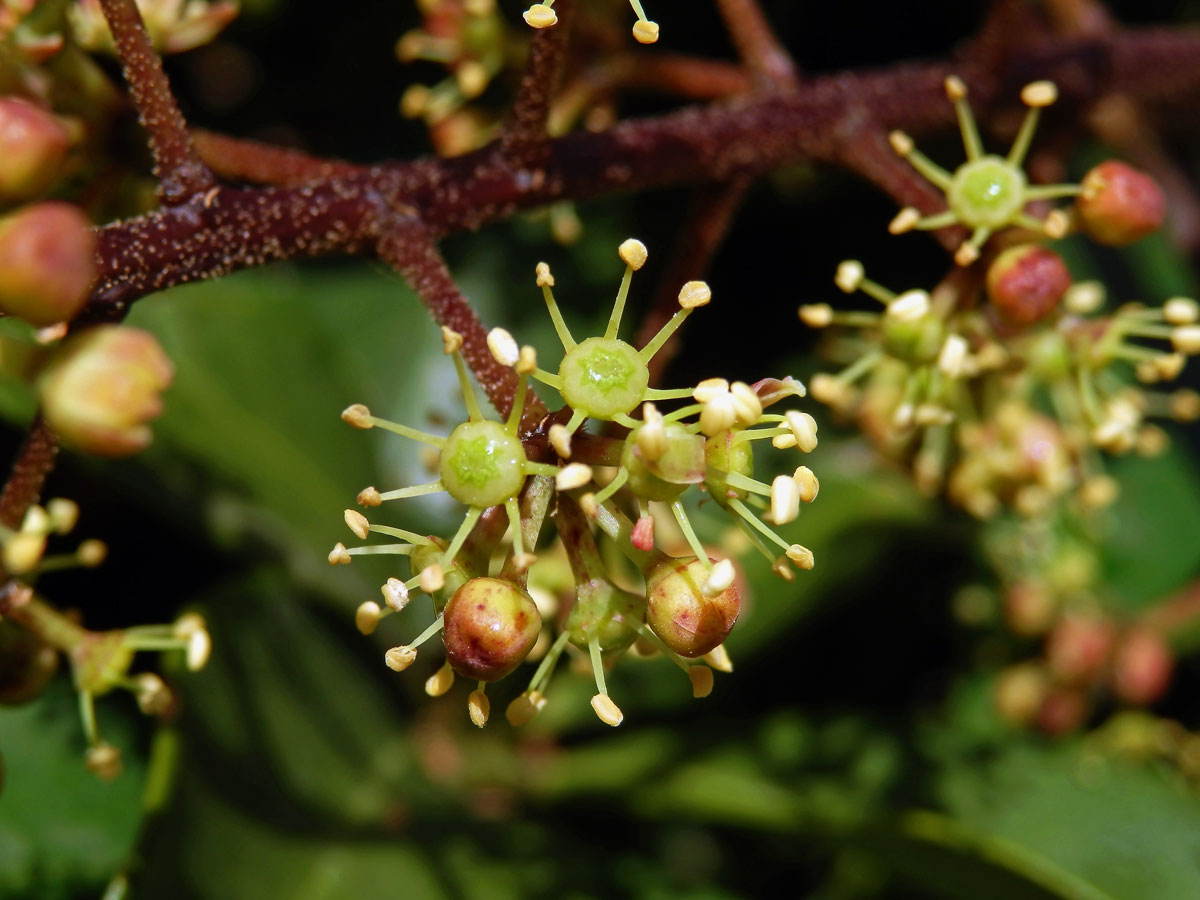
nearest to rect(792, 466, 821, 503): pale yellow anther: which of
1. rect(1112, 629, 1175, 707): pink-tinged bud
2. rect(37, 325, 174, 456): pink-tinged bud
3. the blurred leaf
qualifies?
rect(37, 325, 174, 456): pink-tinged bud

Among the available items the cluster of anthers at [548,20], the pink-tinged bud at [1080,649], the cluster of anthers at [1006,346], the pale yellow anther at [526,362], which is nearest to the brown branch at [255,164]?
the cluster of anthers at [548,20]

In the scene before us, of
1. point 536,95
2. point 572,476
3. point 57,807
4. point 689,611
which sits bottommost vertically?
point 57,807

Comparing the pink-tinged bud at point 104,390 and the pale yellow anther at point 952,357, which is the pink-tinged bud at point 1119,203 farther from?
the pink-tinged bud at point 104,390

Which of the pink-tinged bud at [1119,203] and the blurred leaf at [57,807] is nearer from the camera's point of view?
the pink-tinged bud at [1119,203]

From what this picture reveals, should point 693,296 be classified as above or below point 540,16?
below

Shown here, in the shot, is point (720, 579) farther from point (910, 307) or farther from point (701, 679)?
point (910, 307)

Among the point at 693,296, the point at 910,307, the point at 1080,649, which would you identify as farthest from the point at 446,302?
the point at 1080,649
